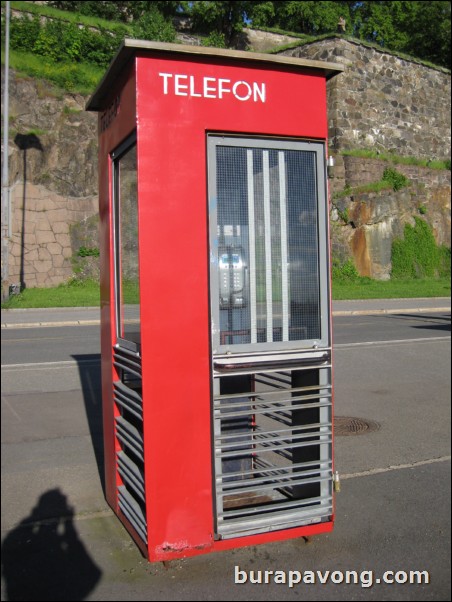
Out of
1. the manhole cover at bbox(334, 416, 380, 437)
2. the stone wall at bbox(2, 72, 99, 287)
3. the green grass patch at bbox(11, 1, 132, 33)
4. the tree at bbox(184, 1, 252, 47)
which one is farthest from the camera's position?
the tree at bbox(184, 1, 252, 47)

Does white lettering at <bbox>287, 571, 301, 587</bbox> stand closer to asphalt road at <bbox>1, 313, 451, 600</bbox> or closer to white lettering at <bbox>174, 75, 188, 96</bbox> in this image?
asphalt road at <bbox>1, 313, 451, 600</bbox>

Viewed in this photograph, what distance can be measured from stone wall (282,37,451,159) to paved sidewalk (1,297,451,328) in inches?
436

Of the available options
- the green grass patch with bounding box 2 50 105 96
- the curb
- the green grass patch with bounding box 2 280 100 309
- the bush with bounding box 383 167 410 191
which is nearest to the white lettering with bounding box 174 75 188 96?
Answer: the curb

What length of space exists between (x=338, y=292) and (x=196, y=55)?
16363 millimetres

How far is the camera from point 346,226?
26.4 m

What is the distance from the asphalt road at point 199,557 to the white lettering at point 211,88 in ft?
8.35

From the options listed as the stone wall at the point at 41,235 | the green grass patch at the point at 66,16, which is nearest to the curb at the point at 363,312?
the stone wall at the point at 41,235

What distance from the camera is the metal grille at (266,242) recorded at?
3.92m

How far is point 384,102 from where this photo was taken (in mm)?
33094

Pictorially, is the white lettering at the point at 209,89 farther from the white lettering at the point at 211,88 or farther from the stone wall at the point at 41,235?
the stone wall at the point at 41,235

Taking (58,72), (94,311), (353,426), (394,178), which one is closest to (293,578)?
(353,426)

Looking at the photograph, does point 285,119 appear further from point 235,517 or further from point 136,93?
point 235,517

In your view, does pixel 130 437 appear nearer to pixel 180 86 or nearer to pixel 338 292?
pixel 180 86

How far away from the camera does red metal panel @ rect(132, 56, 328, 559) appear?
3.66 meters
